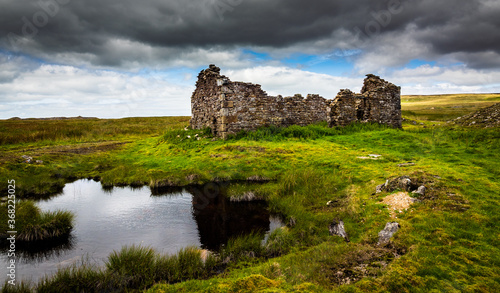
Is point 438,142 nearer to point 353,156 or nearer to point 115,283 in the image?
point 353,156

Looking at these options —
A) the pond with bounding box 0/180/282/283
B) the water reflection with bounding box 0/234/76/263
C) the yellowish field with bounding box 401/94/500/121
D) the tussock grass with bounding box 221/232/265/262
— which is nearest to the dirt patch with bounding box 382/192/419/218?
the pond with bounding box 0/180/282/283

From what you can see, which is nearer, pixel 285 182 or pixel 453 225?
pixel 453 225

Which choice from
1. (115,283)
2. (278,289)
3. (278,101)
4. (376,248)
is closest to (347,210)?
(376,248)

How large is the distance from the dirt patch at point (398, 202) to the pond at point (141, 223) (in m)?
2.98

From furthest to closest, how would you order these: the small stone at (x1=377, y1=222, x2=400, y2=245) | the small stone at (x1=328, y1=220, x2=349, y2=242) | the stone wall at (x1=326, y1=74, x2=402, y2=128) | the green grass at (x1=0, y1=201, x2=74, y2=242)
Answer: the stone wall at (x1=326, y1=74, x2=402, y2=128), the green grass at (x1=0, y1=201, x2=74, y2=242), the small stone at (x1=328, y1=220, x2=349, y2=242), the small stone at (x1=377, y1=222, x2=400, y2=245)

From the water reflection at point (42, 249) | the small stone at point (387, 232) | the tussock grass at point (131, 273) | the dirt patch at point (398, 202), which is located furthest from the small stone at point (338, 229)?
the water reflection at point (42, 249)

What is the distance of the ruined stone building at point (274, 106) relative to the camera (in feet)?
59.9

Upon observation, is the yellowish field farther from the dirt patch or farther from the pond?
the pond

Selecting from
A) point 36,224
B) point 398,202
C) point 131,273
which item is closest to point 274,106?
point 398,202

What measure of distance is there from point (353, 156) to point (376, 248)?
7932mm

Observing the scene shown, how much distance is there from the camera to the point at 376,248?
16.5 ft

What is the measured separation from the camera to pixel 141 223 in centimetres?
834

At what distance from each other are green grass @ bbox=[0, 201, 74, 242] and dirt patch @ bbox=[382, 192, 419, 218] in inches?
338

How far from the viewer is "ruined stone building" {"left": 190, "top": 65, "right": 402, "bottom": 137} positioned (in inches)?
719
